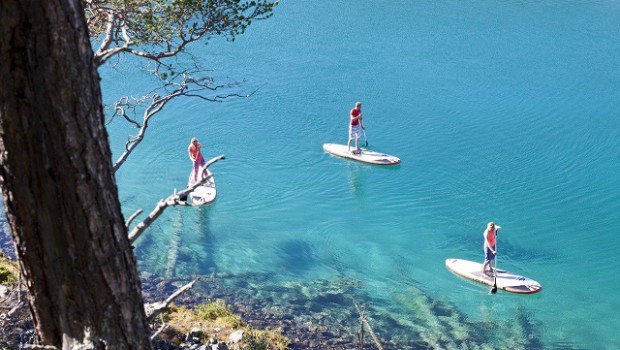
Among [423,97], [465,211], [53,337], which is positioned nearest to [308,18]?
[423,97]

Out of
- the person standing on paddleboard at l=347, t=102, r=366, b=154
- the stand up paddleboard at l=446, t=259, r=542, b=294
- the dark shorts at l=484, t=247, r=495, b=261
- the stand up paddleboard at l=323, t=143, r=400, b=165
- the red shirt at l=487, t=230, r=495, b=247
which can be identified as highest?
the person standing on paddleboard at l=347, t=102, r=366, b=154

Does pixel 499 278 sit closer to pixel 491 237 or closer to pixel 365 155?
pixel 491 237

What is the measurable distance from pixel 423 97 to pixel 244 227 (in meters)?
8.71

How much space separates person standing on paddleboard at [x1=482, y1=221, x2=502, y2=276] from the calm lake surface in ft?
1.30

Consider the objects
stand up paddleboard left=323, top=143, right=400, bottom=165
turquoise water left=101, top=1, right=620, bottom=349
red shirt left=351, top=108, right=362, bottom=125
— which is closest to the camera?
turquoise water left=101, top=1, right=620, bottom=349

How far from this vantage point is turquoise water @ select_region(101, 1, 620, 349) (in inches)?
500

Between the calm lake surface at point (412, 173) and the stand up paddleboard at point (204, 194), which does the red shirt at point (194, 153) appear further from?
the calm lake surface at point (412, 173)

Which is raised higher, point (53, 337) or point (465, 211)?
point (465, 211)

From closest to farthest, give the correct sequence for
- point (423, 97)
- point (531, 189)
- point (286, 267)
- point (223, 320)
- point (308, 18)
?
1. point (223, 320)
2. point (286, 267)
3. point (531, 189)
4. point (423, 97)
5. point (308, 18)

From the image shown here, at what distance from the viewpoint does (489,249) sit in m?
12.4

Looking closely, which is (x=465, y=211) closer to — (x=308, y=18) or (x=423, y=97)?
(x=423, y=97)

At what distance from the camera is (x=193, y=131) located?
61.4ft

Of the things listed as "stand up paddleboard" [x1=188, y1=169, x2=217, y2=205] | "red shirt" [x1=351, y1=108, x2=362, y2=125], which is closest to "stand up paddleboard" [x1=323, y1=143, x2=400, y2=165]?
"red shirt" [x1=351, y1=108, x2=362, y2=125]

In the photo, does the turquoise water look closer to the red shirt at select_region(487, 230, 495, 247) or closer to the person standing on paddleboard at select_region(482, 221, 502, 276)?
the person standing on paddleboard at select_region(482, 221, 502, 276)
